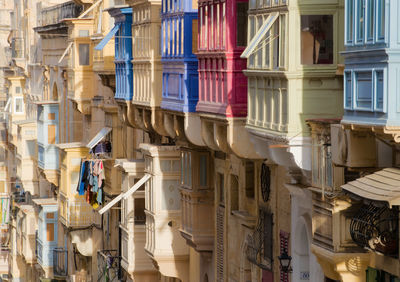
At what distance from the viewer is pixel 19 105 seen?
8400 centimetres

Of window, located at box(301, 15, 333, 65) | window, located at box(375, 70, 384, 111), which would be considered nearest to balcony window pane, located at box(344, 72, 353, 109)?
window, located at box(375, 70, 384, 111)

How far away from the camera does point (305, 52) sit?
89.6 feet

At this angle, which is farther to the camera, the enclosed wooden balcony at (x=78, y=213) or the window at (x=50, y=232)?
the window at (x=50, y=232)

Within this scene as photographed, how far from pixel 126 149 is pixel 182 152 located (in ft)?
33.6

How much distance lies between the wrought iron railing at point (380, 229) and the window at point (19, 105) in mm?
60874

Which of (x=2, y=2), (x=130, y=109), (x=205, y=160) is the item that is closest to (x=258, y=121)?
(x=205, y=160)

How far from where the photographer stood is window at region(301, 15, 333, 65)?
2714 cm

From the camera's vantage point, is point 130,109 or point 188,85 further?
point 130,109

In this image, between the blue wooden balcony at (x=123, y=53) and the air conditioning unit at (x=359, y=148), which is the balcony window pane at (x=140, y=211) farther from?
the air conditioning unit at (x=359, y=148)

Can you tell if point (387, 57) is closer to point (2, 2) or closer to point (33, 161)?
point (33, 161)

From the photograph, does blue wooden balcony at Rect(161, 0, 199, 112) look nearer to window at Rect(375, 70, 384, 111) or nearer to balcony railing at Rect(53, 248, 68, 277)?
window at Rect(375, 70, 384, 111)

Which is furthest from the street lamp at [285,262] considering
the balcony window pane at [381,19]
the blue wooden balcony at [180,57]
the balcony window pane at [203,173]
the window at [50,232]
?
the window at [50,232]

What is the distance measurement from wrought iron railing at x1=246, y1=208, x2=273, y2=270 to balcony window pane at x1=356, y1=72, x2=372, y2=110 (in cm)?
1053

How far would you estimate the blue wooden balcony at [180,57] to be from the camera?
37469 mm
